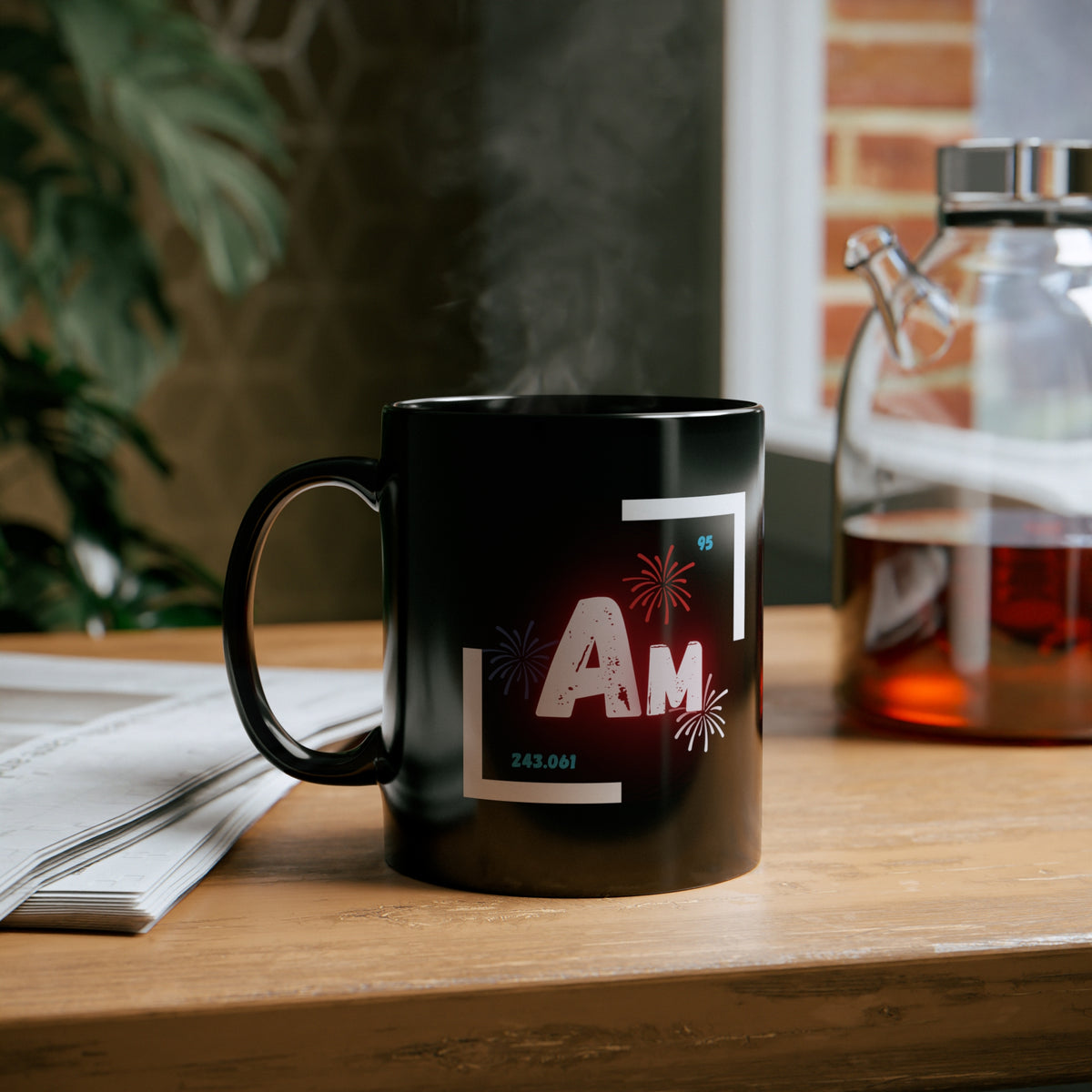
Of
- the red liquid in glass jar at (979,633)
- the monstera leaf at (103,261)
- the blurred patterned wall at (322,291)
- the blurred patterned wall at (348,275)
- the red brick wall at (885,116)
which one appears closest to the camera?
the red liquid in glass jar at (979,633)

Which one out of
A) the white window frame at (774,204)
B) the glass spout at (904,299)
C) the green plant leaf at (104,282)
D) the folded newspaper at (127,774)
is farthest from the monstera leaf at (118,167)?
the glass spout at (904,299)

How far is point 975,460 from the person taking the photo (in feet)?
2.04

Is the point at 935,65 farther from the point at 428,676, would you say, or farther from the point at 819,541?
the point at 428,676

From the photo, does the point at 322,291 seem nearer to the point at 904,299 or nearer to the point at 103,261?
the point at 103,261

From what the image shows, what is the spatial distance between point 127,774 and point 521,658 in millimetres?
175

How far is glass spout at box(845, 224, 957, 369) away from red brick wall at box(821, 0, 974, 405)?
0.99 meters

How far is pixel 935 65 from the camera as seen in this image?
5.06 ft

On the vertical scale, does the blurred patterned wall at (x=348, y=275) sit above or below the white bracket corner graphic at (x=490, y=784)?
above

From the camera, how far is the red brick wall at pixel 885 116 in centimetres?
154

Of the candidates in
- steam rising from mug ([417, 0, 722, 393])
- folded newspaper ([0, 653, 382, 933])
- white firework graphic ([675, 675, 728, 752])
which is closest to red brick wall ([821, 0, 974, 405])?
steam rising from mug ([417, 0, 722, 393])

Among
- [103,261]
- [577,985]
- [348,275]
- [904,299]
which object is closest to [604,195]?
[103,261]

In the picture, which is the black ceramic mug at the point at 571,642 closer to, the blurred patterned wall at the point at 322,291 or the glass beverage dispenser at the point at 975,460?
the glass beverage dispenser at the point at 975,460

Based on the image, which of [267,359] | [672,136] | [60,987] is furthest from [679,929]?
[267,359]

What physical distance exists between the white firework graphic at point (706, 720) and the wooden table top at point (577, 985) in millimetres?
49
